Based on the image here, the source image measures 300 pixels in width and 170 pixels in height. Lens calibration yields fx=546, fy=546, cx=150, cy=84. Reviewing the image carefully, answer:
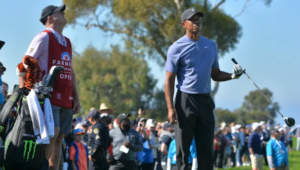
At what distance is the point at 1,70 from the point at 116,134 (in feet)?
17.3

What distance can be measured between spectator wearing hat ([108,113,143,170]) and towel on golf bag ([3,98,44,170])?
319 inches

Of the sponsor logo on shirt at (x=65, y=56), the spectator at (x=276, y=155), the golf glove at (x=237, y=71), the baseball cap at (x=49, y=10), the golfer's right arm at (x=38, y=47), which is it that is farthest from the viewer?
the spectator at (x=276, y=155)

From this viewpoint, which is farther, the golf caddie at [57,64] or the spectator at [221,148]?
the spectator at [221,148]

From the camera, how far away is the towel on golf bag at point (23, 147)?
16.6ft

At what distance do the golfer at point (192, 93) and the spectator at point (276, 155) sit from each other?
471 inches


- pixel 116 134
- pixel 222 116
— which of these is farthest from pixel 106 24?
pixel 222 116

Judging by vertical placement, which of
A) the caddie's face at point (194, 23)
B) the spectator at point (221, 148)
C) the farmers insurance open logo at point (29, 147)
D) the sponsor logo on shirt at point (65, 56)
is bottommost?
the farmers insurance open logo at point (29, 147)

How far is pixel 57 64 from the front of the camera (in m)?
5.82

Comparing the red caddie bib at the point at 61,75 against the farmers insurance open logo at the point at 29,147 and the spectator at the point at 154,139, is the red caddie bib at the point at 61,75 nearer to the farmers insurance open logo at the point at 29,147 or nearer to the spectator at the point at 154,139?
the farmers insurance open logo at the point at 29,147

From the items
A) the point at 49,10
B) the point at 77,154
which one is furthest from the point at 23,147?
the point at 77,154

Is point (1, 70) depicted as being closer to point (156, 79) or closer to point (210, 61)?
point (210, 61)

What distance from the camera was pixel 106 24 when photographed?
38500 millimetres

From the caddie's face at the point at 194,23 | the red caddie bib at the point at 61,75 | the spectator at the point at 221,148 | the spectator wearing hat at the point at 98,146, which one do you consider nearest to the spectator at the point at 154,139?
the spectator wearing hat at the point at 98,146

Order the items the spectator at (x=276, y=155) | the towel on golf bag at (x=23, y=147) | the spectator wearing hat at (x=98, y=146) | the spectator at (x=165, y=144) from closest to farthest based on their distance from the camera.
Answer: the towel on golf bag at (x=23, y=147), the spectator wearing hat at (x=98, y=146), the spectator at (x=165, y=144), the spectator at (x=276, y=155)
